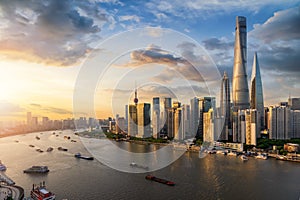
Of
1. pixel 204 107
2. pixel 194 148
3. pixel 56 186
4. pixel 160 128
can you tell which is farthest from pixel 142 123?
pixel 56 186

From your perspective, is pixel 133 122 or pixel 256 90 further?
pixel 256 90

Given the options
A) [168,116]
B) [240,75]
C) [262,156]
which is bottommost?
[262,156]

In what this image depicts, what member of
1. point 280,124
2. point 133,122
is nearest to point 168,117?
point 133,122

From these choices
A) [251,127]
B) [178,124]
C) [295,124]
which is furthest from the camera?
[178,124]

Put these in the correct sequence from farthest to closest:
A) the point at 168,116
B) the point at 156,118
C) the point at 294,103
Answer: the point at 294,103
the point at 156,118
the point at 168,116

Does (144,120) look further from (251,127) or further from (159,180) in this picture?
(159,180)

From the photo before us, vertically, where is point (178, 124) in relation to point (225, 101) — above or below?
below

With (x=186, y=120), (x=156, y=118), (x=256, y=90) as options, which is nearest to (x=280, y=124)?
(x=186, y=120)
